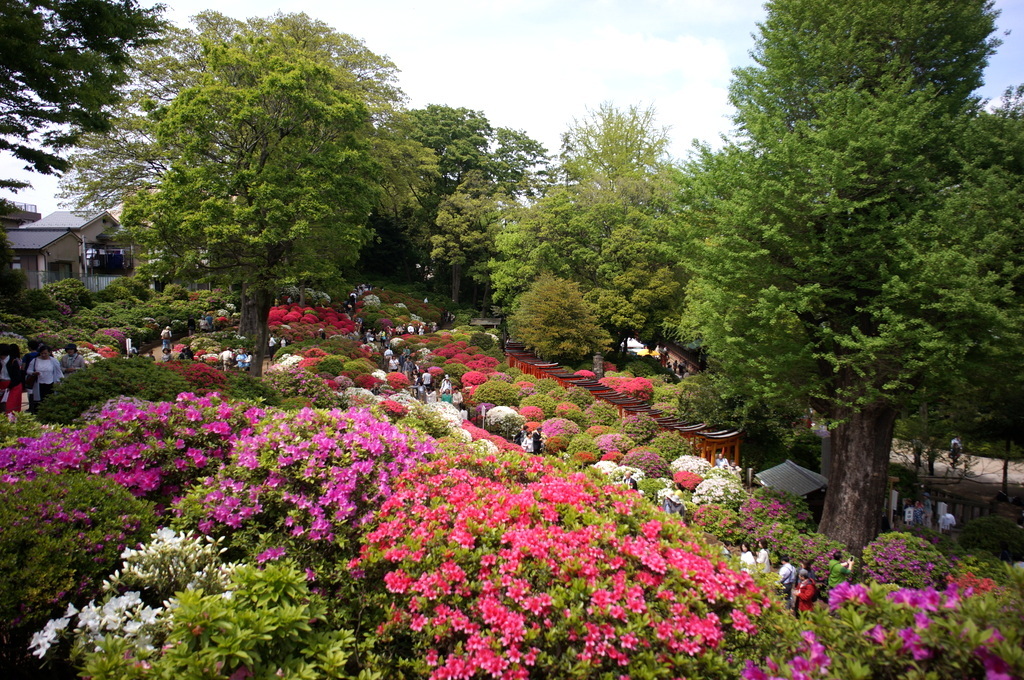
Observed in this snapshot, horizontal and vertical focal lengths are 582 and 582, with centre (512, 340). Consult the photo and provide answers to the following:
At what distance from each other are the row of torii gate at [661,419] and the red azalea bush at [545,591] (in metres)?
12.0

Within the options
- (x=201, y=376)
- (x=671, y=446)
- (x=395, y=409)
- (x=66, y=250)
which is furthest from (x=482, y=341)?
(x=66, y=250)

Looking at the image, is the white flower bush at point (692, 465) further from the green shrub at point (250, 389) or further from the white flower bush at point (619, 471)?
the green shrub at point (250, 389)

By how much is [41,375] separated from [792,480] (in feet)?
50.6

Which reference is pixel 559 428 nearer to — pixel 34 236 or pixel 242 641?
pixel 242 641

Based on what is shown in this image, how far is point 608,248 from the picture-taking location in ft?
95.7

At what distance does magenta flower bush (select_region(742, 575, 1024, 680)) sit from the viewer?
253cm

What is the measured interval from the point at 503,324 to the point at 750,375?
2841 cm

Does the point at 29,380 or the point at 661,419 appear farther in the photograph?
the point at 661,419

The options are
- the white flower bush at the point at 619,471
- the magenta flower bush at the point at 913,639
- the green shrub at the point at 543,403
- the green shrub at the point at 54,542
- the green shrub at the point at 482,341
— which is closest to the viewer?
the magenta flower bush at the point at 913,639

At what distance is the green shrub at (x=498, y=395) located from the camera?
19.9 metres

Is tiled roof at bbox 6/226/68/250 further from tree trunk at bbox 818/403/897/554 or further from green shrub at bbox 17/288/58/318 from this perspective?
tree trunk at bbox 818/403/897/554

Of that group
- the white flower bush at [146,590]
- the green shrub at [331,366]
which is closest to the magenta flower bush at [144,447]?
the white flower bush at [146,590]

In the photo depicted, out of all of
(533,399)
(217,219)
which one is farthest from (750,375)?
(217,219)

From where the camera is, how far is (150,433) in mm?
5762
